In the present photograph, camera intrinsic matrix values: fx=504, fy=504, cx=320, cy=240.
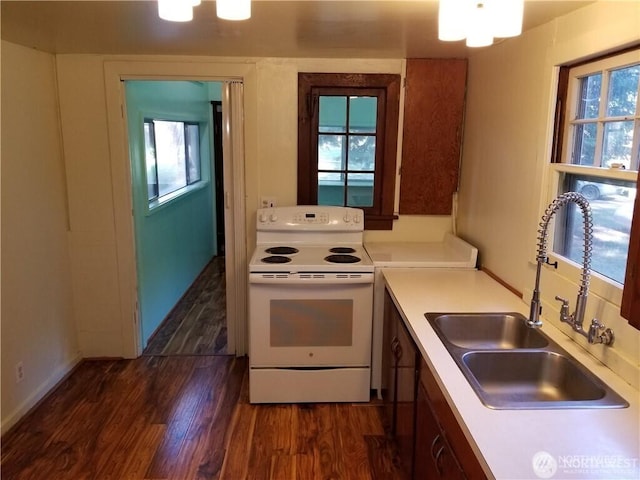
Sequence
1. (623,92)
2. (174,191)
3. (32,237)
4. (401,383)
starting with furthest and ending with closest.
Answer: (174,191) < (32,237) < (401,383) < (623,92)

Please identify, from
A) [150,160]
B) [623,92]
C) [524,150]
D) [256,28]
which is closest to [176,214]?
[150,160]

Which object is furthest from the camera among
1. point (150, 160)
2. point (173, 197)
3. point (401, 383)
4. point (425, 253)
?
point (173, 197)

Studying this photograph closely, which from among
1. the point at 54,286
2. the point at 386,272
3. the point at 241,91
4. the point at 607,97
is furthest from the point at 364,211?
the point at 54,286

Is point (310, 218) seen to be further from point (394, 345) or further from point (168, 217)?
point (168, 217)

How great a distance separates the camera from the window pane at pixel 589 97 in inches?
75.4

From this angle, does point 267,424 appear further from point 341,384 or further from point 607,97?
point 607,97

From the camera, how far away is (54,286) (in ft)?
10.5

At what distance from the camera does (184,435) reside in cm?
270

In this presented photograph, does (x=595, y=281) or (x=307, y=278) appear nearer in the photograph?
(x=595, y=281)

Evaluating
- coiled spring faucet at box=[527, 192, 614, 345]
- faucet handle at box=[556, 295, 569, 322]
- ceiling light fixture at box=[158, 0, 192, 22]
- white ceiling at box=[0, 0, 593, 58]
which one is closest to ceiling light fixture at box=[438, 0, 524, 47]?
white ceiling at box=[0, 0, 593, 58]

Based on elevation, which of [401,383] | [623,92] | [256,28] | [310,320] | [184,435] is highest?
[256,28]

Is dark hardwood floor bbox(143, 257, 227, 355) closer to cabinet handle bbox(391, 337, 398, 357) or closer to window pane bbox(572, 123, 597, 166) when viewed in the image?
cabinet handle bbox(391, 337, 398, 357)

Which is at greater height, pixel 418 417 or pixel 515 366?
pixel 515 366

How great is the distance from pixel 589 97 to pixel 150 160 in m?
3.30
